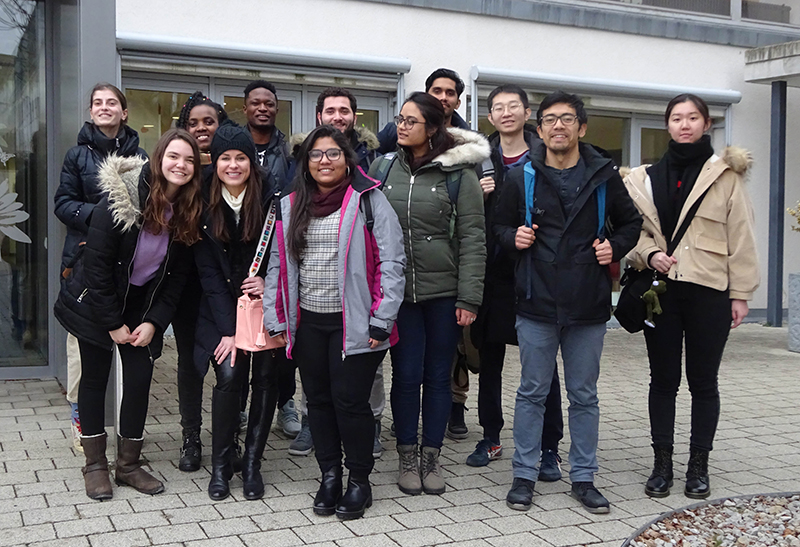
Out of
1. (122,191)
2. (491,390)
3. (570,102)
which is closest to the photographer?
(122,191)

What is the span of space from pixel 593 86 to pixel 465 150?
22.2 ft

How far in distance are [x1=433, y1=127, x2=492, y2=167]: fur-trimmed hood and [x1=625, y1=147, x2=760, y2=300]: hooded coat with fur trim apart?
1053 millimetres

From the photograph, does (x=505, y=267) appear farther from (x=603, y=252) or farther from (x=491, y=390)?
(x=491, y=390)

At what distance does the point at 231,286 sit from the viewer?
4.44 metres

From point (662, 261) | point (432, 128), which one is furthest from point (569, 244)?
point (432, 128)

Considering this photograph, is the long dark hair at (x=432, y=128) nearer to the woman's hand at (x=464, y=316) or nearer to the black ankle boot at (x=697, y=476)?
the woman's hand at (x=464, y=316)

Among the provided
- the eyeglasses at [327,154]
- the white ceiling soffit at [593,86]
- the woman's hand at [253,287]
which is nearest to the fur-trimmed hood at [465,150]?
the eyeglasses at [327,154]

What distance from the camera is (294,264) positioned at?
4.19 m

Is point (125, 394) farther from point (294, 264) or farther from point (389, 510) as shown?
point (389, 510)

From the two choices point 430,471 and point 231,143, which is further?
point 430,471

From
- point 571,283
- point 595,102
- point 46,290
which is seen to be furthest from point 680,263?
point 595,102

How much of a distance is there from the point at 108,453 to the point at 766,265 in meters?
9.70

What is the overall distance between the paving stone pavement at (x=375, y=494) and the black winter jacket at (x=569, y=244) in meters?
1.02

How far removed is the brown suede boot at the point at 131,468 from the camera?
14.6 ft
